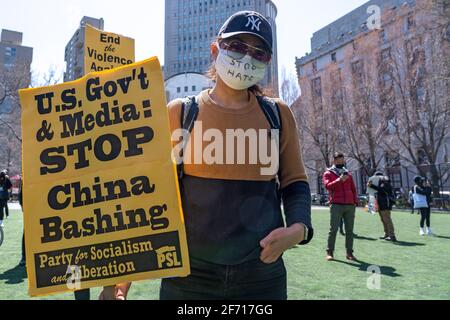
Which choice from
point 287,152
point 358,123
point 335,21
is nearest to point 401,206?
point 358,123

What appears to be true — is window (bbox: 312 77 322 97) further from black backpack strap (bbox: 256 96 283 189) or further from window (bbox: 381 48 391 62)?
black backpack strap (bbox: 256 96 283 189)

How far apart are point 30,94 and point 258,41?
110 cm

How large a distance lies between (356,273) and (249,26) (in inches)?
210

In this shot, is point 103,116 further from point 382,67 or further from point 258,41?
point 382,67

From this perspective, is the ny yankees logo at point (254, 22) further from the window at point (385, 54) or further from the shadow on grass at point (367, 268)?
the window at point (385, 54)

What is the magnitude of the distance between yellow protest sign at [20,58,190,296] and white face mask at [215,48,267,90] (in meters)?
0.39

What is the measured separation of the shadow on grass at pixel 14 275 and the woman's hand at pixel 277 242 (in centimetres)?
512

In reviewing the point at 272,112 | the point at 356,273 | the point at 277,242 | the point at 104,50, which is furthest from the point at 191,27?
the point at 277,242

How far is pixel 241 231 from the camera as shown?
1628 mm

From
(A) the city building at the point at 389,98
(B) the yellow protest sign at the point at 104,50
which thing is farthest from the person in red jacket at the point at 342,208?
(A) the city building at the point at 389,98

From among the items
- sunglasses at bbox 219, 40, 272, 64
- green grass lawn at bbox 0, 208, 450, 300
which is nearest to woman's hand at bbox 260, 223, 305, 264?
sunglasses at bbox 219, 40, 272, 64

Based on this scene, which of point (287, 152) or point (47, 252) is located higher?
point (287, 152)

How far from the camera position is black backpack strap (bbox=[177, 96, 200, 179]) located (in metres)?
1.69

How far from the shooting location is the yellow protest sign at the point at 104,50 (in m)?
4.77
